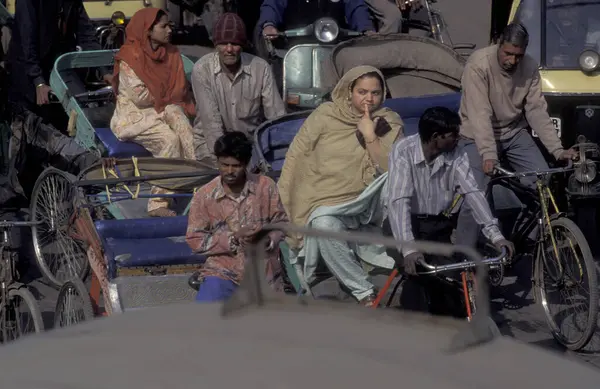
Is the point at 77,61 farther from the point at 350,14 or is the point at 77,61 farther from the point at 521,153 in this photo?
the point at 521,153

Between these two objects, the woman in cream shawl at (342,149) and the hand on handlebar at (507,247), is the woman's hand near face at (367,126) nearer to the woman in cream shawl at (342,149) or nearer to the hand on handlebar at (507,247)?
the woman in cream shawl at (342,149)

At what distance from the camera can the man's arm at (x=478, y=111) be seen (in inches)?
287

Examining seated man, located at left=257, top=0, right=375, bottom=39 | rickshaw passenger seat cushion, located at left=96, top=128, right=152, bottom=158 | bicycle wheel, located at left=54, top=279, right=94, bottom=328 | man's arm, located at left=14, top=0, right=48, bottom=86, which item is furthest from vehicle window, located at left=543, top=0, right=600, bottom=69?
bicycle wheel, located at left=54, top=279, right=94, bottom=328

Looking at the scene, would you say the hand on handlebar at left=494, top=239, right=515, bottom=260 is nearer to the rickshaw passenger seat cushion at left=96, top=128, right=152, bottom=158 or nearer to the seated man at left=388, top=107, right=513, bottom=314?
the seated man at left=388, top=107, right=513, bottom=314

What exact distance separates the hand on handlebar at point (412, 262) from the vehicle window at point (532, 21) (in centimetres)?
459

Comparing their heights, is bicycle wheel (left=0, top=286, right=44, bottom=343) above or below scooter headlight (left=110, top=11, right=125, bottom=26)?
below

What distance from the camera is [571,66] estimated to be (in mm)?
9312

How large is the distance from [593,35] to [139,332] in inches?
278

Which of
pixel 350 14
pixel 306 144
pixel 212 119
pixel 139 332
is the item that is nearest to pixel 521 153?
pixel 306 144

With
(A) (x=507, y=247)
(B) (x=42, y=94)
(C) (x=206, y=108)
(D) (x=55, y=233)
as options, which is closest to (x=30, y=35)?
(B) (x=42, y=94)

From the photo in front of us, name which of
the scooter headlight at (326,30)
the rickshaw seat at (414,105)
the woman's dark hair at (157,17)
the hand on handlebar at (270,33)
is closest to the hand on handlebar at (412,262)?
the rickshaw seat at (414,105)

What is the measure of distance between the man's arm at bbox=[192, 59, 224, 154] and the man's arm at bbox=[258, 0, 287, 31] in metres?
2.07

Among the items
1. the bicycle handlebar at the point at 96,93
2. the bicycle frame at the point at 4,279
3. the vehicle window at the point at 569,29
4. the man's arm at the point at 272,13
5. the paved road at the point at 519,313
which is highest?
the man's arm at the point at 272,13

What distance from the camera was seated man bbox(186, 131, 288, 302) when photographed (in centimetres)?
583
